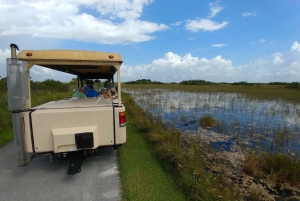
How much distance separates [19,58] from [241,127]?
27.3ft

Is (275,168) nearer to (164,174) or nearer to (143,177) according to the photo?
(164,174)

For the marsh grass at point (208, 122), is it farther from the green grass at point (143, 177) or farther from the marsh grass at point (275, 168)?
the green grass at point (143, 177)

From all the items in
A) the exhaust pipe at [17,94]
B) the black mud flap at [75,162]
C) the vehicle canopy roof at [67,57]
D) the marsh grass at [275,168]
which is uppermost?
the vehicle canopy roof at [67,57]

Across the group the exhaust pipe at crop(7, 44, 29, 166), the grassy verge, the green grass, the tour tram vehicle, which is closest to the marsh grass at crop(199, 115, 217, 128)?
the grassy verge

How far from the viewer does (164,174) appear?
12.3 ft

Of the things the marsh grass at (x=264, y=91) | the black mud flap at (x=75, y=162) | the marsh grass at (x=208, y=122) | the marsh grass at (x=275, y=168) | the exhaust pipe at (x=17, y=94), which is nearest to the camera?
the exhaust pipe at (x=17, y=94)

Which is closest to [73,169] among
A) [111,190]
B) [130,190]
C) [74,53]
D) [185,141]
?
[111,190]

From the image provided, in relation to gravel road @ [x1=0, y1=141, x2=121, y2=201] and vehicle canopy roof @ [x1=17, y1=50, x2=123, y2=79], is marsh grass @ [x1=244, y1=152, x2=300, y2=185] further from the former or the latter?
vehicle canopy roof @ [x1=17, y1=50, x2=123, y2=79]

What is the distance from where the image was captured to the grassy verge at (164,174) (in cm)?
301

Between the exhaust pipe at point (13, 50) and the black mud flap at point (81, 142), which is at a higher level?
the exhaust pipe at point (13, 50)

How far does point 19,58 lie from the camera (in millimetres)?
3461

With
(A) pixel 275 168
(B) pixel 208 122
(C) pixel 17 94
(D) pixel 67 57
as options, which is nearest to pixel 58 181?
(C) pixel 17 94

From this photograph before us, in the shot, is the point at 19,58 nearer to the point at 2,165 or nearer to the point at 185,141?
the point at 2,165

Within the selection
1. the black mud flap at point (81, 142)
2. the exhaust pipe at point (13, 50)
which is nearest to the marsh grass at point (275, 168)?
the black mud flap at point (81, 142)
